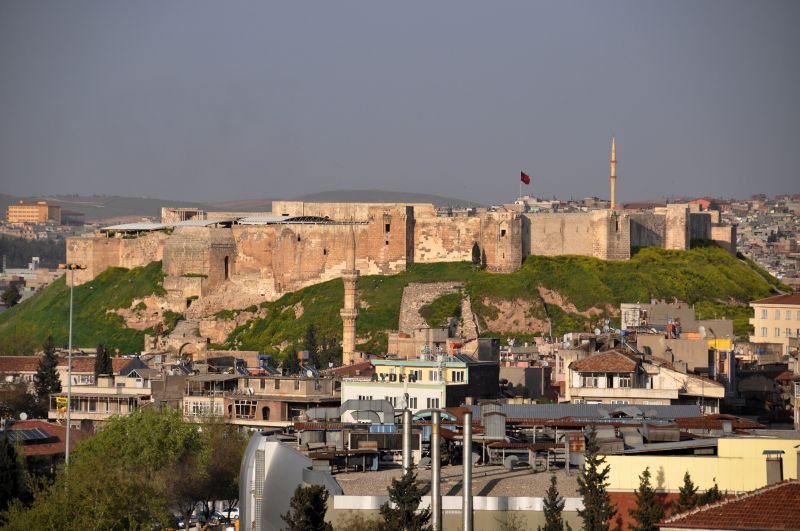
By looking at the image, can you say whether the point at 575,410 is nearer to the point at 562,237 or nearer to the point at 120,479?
the point at 120,479

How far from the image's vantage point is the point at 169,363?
7088cm

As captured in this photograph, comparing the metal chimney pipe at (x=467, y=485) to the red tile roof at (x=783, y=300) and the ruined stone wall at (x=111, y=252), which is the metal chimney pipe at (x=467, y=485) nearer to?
the red tile roof at (x=783, y=300)

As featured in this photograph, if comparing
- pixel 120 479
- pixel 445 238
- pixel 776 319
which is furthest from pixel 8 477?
pixel 445 238

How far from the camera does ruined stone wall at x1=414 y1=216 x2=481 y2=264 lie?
93312 mm

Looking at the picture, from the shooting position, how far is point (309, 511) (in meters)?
29.4

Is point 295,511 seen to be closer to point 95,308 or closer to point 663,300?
point 663,300

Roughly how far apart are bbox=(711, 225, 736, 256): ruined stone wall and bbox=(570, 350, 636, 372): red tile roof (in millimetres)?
57104

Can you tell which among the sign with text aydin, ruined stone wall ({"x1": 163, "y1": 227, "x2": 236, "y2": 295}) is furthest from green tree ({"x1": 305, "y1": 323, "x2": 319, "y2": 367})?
the sign with text aydin

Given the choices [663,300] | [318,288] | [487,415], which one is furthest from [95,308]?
[487,415]

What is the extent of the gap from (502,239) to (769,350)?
71.7ft

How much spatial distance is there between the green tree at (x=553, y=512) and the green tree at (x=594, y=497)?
28 centimetres

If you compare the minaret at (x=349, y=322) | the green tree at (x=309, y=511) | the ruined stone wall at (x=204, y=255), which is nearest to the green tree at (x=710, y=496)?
the green tree at (x=309, y=511)

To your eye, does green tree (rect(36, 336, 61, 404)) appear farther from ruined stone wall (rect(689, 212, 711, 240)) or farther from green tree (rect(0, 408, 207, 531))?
ruined stone wall (rect(689, 212, 711, 240))

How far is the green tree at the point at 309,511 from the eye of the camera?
29.3 m
